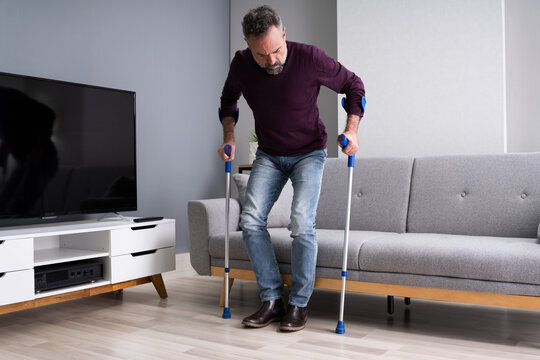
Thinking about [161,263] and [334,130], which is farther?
[334,130]

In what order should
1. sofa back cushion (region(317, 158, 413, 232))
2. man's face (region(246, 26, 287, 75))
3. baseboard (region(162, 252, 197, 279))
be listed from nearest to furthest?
1. man's face (region(246, 26, 287, 75))
2. sofa back cushion (region(317, 158, 413, 232))
3. baseboard (region(162, 252, 197, 279))

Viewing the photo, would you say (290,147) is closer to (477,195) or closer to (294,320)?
(294,320)

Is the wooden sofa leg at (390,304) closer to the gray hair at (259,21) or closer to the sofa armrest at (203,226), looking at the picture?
the sofa armrest at (203,226)

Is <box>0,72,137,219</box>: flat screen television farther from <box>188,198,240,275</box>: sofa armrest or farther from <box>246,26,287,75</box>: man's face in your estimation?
<box>246,26,287,75</box>: man's face

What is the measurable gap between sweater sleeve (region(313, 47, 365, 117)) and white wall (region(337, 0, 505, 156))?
50.7 inches

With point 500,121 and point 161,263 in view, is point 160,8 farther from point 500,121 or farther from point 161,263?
point 500,121

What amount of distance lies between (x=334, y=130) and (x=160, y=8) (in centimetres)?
158

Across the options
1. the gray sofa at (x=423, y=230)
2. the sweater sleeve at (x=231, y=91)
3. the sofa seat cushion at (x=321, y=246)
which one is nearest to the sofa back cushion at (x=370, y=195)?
the gray sofa at (x=423, y=230)

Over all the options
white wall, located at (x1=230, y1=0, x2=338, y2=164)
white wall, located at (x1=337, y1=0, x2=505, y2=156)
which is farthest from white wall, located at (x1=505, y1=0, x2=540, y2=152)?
white wall, located at (x1=230, y1=0, x2=338, y2=164)

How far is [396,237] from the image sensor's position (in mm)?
2457

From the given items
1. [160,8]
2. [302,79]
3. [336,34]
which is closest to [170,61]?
[160,8]

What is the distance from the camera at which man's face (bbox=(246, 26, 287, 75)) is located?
208 centimetres

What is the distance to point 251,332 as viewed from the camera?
2283mm

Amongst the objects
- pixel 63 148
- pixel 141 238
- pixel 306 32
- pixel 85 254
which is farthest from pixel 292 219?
pixel 306 32
